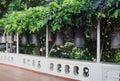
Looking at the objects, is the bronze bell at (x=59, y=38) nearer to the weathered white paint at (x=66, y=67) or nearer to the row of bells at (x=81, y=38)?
the row of bells at (x=81, y=38)

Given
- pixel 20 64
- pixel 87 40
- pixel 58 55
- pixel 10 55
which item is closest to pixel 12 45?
pixel 10 55

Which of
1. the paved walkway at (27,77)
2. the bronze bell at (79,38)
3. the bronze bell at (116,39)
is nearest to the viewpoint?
the bronze bell at (116,39)

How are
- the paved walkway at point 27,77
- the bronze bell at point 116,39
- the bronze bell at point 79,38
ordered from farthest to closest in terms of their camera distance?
the paved walkway at point 27,77, the bronze bell at point 79,38, the bronze bell at point 116,39

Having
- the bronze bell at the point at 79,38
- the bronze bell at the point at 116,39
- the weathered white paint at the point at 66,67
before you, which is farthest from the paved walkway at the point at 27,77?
the bronze bell at the point at 116,39

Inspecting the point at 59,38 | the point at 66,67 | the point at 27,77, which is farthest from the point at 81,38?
the point at 27,77

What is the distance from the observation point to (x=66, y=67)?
567 centimetres

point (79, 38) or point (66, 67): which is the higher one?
point (79, 38)

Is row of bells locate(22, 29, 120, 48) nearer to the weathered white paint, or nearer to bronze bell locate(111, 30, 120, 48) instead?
bronze bell locate(111, 30, 120, 48)

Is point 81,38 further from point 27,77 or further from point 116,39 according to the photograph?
point 27,77

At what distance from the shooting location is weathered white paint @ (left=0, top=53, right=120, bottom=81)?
15.2 ft

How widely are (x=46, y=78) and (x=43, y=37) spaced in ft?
5.12

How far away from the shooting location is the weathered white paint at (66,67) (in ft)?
15.2

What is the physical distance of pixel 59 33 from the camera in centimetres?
584

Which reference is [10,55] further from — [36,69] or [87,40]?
[87,40]
